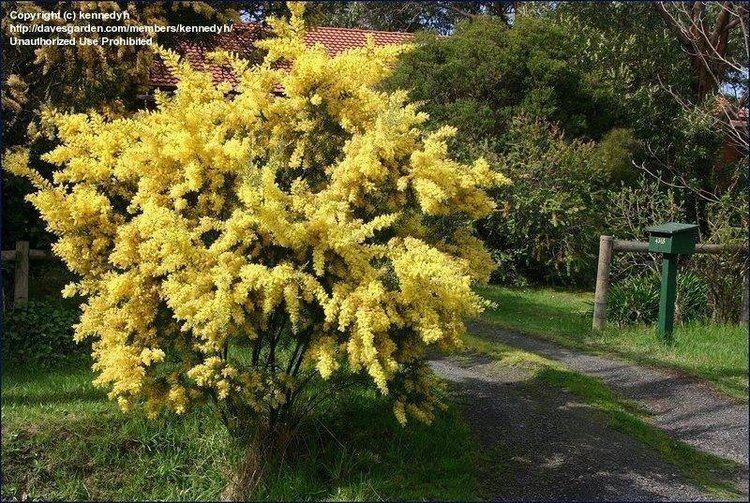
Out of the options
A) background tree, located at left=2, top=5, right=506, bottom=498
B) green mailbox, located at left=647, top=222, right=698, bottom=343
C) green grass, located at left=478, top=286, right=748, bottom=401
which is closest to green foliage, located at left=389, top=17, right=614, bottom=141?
green grass, located at left=478, top=286, right=748, bottom=401

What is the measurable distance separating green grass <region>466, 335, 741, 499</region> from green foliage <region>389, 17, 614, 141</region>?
18.5ft

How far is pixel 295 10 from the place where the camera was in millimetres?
4398

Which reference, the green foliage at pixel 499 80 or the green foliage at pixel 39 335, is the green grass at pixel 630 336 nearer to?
the green foliage at pixel 499 80

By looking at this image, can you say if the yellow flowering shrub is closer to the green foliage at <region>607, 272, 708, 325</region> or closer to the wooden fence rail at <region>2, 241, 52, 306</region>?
the wooden fence rail at <region>2, 241, 52, 306</region>

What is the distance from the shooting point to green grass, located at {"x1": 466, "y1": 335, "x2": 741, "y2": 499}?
356 centimetres

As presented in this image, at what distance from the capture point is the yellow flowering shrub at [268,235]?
3.76m

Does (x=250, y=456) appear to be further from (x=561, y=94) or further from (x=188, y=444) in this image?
(x=561, y=94)

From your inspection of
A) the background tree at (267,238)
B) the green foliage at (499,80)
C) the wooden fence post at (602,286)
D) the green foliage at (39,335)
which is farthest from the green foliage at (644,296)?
the green foliage at (39,335)

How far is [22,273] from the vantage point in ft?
22.1

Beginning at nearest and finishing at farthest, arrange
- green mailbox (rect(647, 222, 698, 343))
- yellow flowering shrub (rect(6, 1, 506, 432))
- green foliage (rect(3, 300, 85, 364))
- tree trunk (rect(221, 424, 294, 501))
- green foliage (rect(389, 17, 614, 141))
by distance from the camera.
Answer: yellow flowering shrub (rect(6, 1, 506, 432)) < tree trunk (rect(221, 424, 294, 501)) < green foliage (rect(3, 300, 85, 364)) < green mailbox (rect(647, 222, 698, 343)) < green foliage (rect(389, 17, 614, 141))

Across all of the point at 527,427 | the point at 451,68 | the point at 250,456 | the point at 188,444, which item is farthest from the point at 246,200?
the point at 451,68

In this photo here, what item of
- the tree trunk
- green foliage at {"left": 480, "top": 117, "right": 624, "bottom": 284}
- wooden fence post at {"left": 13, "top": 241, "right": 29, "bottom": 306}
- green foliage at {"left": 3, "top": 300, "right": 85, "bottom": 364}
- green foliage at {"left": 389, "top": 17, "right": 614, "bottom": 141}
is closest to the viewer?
the tree trunk

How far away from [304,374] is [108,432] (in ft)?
4.40

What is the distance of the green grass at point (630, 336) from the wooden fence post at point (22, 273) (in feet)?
14.7
